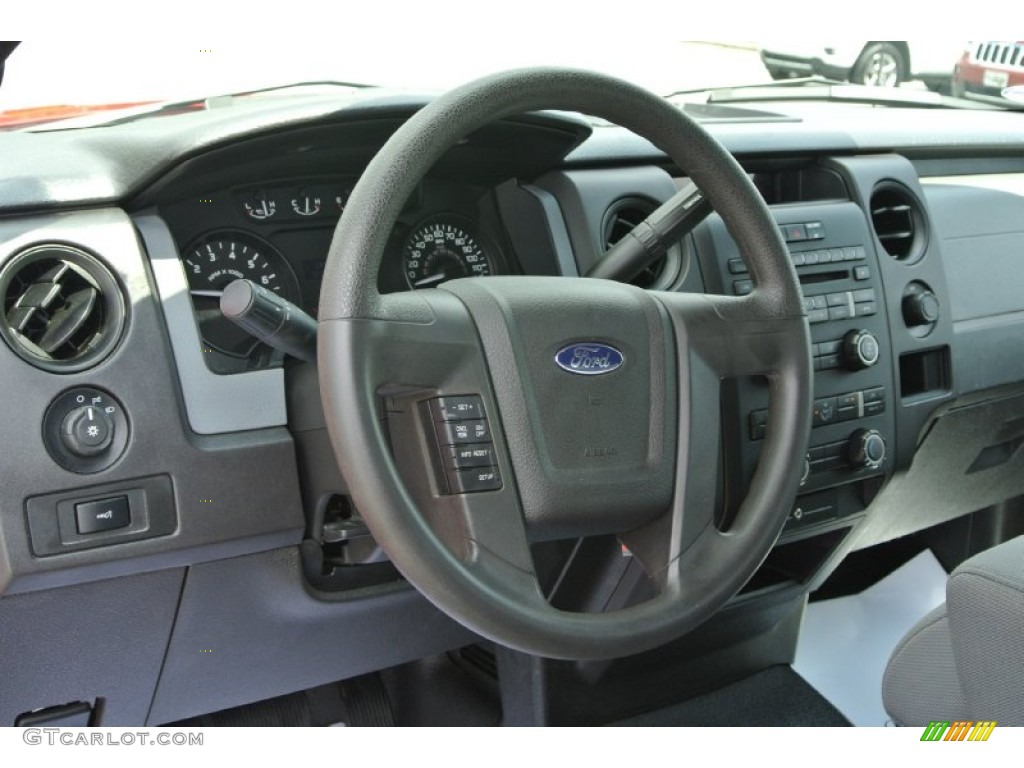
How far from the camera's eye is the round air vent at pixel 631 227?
163 centimetres

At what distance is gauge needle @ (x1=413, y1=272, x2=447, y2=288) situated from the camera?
159 cm

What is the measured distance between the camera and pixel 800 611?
2.04m

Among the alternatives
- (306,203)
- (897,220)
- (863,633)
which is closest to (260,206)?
(306,203)

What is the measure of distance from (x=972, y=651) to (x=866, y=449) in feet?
2.08

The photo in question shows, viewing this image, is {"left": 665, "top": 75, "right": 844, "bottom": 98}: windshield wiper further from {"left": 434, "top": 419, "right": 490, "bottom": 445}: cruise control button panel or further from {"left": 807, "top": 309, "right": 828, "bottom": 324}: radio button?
{"left": 434, "top": 419, "right": 490, "bottom": 445}: cruise control button panel

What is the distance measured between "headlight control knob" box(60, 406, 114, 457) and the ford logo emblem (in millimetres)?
526

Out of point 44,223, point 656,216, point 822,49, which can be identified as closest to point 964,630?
point 656,216

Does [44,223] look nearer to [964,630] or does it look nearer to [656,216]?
[656,216]

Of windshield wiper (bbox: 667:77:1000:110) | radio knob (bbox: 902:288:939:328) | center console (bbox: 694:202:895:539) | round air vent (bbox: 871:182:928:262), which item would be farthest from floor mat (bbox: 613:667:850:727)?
windshield wiper (bbox: 667:77:1000:110)

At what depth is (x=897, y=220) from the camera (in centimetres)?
197

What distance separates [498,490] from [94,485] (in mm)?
478

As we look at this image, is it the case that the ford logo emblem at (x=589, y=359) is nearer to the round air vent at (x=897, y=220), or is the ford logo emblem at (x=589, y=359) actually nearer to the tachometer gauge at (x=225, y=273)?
the tachometer gauge at (x=225, y=273)

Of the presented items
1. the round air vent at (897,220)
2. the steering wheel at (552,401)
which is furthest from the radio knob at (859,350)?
the steering wheel at (552,401)
